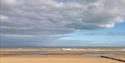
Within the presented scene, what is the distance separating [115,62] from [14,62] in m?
9.94

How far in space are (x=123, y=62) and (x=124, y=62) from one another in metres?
0.22

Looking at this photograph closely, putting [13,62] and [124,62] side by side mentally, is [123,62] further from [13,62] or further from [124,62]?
[13,62]

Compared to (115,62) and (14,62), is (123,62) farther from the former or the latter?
(14,62)

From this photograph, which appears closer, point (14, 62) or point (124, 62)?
point (124, 62)

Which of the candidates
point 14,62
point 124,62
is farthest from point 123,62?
point 14,62

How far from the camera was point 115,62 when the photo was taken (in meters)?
24.3

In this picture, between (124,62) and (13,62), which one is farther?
(13,62)

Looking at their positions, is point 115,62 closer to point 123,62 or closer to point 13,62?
point 123,62

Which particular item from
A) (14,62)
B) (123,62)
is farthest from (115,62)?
(14,62)

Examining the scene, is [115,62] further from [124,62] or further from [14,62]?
[14,62]

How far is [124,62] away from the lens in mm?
22859

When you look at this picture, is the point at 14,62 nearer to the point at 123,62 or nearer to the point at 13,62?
the point at 13,62

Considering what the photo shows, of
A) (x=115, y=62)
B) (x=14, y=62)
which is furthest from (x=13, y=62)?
(x=115, y=62)

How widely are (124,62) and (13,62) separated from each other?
10.7 metres
